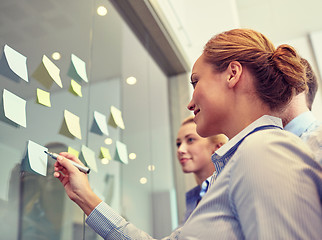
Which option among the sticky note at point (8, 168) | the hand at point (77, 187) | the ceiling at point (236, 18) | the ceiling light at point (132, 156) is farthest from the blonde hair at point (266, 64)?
the ceiling at point (236, 18)

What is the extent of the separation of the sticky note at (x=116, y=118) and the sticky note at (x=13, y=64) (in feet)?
1.57

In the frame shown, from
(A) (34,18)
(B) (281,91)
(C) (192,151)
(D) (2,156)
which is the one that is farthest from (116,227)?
(C) (192,151)

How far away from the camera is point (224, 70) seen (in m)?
0.88

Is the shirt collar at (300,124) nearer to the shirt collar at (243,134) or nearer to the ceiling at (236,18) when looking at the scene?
the shirt collar at (243,134)

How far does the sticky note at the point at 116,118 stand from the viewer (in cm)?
142

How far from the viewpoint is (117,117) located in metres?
1.47

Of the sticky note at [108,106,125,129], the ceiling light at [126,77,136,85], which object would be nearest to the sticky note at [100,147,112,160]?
the sticky note at [108,106,125,129]

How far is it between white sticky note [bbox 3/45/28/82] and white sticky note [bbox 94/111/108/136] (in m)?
0.36

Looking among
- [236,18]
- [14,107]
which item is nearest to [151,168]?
[14,107]

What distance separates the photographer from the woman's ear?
0.85m

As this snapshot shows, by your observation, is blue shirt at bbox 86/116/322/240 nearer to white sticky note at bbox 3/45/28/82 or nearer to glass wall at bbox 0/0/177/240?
glass wall at bbox 0/0/177/240

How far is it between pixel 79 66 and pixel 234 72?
2.09ft

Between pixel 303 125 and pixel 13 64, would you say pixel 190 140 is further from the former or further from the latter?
pixel 13 64

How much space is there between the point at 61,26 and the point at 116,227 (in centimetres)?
73
